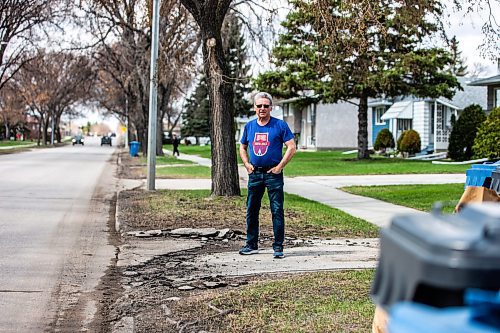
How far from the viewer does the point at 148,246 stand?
1053cm

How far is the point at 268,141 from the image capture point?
Result: 9133mm

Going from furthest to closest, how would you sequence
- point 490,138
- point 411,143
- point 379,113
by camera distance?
point 379,113 → point 411,143 → point 490,138

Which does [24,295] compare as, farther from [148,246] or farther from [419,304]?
[419,304]

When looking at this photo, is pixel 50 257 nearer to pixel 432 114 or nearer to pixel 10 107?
pixel 432 114

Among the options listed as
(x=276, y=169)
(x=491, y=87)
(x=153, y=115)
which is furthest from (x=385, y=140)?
(x=276, y=169)

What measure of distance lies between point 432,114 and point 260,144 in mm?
43571

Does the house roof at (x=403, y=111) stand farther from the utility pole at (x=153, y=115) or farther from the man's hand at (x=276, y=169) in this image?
the man's hand at (x=276, y=169)

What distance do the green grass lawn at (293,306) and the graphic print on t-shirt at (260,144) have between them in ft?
6.40

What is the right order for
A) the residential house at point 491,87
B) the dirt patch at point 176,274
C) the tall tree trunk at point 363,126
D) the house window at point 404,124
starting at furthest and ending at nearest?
the house window at point 404,124 < the tall tree trunk at point 363,126 < the residential house at point 491,87 < the dirt patch at point 176,274

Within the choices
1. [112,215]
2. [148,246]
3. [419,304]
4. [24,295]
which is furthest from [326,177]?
[419,304]

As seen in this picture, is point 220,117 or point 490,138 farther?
point 490,138

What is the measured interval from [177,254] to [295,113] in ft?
218

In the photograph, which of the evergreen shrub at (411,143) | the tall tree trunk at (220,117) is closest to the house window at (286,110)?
the evergreen shrub at (411,143)

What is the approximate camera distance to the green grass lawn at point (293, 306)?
18.8ft
